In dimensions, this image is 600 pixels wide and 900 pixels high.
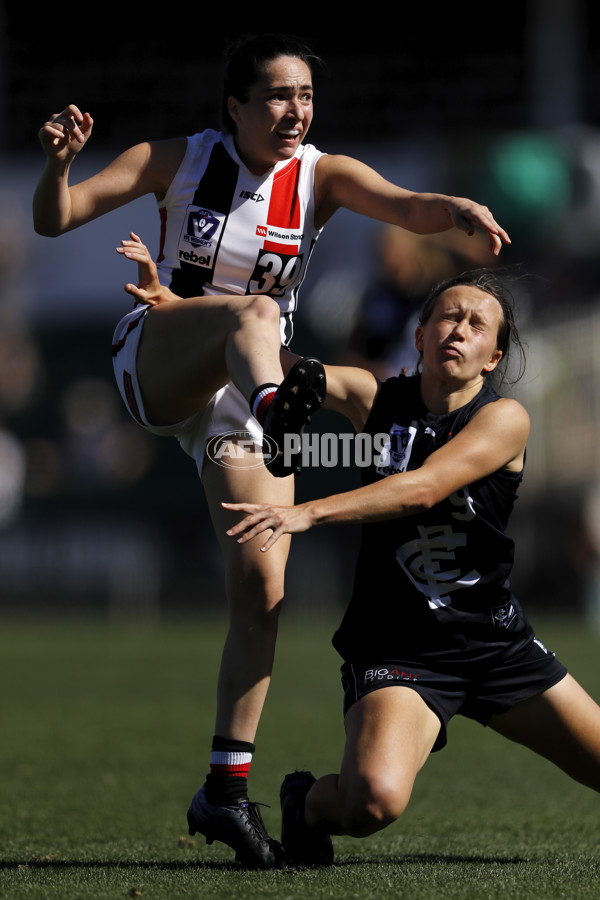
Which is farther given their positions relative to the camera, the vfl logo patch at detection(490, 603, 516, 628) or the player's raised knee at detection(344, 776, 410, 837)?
the vfl logo patch at detection(490, 603, 516, 628)

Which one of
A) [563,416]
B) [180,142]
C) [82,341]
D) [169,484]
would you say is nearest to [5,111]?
[82,341]

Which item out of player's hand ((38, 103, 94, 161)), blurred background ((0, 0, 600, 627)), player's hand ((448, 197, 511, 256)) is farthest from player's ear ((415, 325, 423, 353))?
blurred background ((0, 0, 600, 627))

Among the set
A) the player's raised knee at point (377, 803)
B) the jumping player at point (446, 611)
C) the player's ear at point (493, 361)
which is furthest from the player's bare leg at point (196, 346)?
the player's raised knee at point (377, 803)

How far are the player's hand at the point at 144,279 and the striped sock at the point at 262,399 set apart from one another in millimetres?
654

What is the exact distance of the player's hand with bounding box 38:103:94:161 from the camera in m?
3.42

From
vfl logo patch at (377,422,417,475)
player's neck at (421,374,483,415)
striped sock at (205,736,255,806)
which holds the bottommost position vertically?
striped sock at (205,736,255,806)

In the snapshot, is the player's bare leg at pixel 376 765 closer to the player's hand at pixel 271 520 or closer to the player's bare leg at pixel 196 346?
the player's hand at pixel 271 520

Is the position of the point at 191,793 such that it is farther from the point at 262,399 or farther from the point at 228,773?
the point at 262,399

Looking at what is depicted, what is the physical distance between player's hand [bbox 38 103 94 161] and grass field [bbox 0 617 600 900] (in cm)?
192

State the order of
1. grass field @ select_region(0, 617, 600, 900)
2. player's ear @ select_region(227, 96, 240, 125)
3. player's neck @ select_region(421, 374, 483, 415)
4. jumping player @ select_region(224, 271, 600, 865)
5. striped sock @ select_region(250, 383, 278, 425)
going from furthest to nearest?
player's ear @ select_region(227, 96, 240, 125), player's neck @ select_region(421, 374, 483, 415), jumping player @ select_region(224, 271, 600, 865), grass field @ select_region(0, 617, 600, 900), striped sock @ select_region(250, 383, 278, 425)

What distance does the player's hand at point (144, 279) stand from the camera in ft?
11.6

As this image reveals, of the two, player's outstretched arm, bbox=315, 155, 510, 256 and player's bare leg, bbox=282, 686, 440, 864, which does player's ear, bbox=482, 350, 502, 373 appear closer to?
player's outstretched arm, bbox=315, 155, 510, 256

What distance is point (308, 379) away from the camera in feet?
9.85

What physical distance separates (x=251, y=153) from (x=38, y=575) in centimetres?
1411
